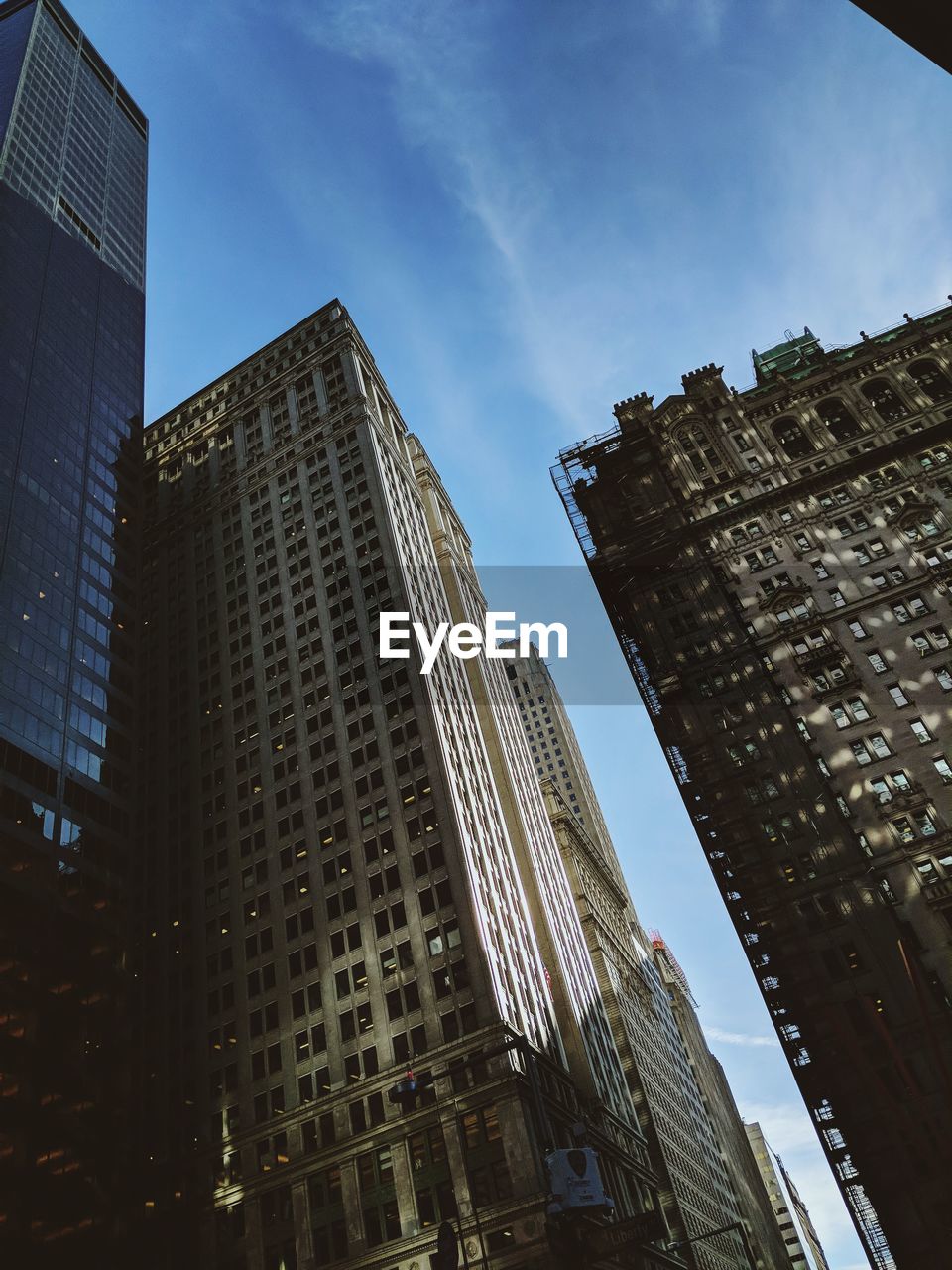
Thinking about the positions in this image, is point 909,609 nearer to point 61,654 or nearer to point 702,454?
point 702,454

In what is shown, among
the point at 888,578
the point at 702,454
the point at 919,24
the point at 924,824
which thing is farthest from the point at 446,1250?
the point at 702,454

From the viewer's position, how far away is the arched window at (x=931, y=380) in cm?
8106

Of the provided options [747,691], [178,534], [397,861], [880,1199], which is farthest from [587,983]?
[178,534]

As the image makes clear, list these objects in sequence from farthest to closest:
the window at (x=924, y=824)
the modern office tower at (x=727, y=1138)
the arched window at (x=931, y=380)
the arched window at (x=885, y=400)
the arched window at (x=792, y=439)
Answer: the modern office tower at (x=727, y=1138) < the arched window at (x=792, y=439) < the arched window at (x=885, y=400) < the arched window at (x=931, y=380) < the window at (x=924, y=824)

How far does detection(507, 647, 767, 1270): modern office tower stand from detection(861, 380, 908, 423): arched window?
218 feet

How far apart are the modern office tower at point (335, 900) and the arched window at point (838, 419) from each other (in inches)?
1602

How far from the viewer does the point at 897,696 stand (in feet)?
211

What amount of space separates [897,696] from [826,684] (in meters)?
4.67

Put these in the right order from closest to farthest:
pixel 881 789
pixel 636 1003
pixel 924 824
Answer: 1. pixel 924 824
2. pixel 881 789
3. pixel 636 1003

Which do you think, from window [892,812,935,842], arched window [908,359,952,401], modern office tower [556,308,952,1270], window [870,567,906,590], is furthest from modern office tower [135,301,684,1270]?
arched window [908,359,952,401]

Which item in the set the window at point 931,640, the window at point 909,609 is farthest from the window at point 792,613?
the window at point 931,640

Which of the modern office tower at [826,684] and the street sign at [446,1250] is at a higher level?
the modern office tower at [826,684]

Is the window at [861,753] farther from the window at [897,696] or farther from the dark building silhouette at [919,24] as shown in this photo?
the dark building silhouette at [919,24]

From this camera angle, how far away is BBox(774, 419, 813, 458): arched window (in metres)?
83.1
